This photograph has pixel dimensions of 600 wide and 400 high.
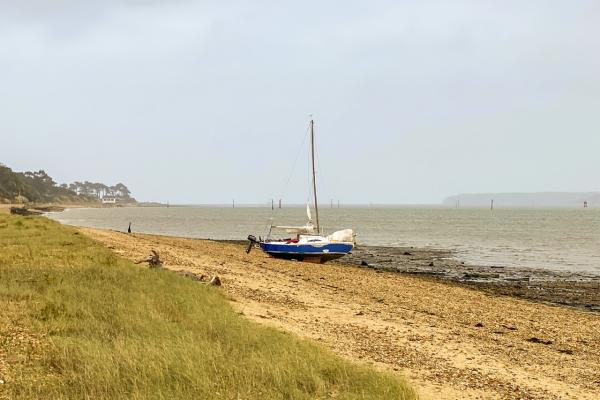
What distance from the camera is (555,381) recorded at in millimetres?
9930

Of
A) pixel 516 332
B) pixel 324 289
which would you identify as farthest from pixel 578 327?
pixel 324 289

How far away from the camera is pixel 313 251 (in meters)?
36.9

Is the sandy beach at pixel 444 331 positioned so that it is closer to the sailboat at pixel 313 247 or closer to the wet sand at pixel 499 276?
the wet sand at pixel 499 276

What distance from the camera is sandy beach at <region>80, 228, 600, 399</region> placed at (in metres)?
9.62

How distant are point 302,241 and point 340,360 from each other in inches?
1118

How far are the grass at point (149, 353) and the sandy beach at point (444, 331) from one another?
1682mm

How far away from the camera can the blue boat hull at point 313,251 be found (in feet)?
121

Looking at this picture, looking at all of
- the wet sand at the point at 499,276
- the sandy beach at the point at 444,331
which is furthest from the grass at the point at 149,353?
the wet sand at the point at 499,276

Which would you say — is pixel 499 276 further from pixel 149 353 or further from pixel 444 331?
pixel 149 353

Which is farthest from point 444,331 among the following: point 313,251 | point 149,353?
point 313,251

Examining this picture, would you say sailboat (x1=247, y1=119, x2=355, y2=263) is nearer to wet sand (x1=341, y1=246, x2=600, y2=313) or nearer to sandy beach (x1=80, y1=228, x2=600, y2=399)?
wet sand (x1=341, y1=246, x2=600, y2=313)

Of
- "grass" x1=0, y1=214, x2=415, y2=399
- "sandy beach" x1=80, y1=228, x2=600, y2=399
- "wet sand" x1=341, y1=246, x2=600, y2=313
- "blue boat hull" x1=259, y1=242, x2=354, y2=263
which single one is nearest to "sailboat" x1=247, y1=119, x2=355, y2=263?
"blue boat hull" x1=259, y1=242, x2=354, y2=263

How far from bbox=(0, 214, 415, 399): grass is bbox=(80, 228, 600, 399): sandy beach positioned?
1.68m

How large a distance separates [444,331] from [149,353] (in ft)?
30.3
